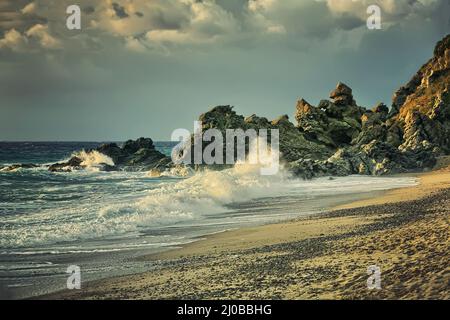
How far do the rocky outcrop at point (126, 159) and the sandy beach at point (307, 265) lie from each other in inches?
1785

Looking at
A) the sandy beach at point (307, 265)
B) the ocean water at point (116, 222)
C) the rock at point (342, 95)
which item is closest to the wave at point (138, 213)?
the ocean water at point (116, 222)

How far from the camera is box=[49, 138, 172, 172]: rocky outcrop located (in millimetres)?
63744

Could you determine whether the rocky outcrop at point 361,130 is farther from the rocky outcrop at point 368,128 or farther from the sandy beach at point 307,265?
the sandy beach at point 307,265

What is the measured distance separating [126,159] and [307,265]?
6130 cm

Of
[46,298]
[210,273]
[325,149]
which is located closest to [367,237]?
[210,273]

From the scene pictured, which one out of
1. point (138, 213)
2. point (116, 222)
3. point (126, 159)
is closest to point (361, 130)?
point (126, 159)

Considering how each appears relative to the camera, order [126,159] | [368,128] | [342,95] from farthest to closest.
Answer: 1. [126,159]
2. [342,95]
3. [368,128]

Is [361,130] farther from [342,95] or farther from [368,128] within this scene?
[342,95]

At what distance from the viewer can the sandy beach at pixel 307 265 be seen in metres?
8.02

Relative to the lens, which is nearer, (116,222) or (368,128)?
(116,222)

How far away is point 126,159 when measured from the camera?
69.0m

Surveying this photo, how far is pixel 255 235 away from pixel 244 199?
41.2 feet

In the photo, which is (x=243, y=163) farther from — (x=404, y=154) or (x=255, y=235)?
(x=255, y=235)

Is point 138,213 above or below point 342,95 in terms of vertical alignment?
below
